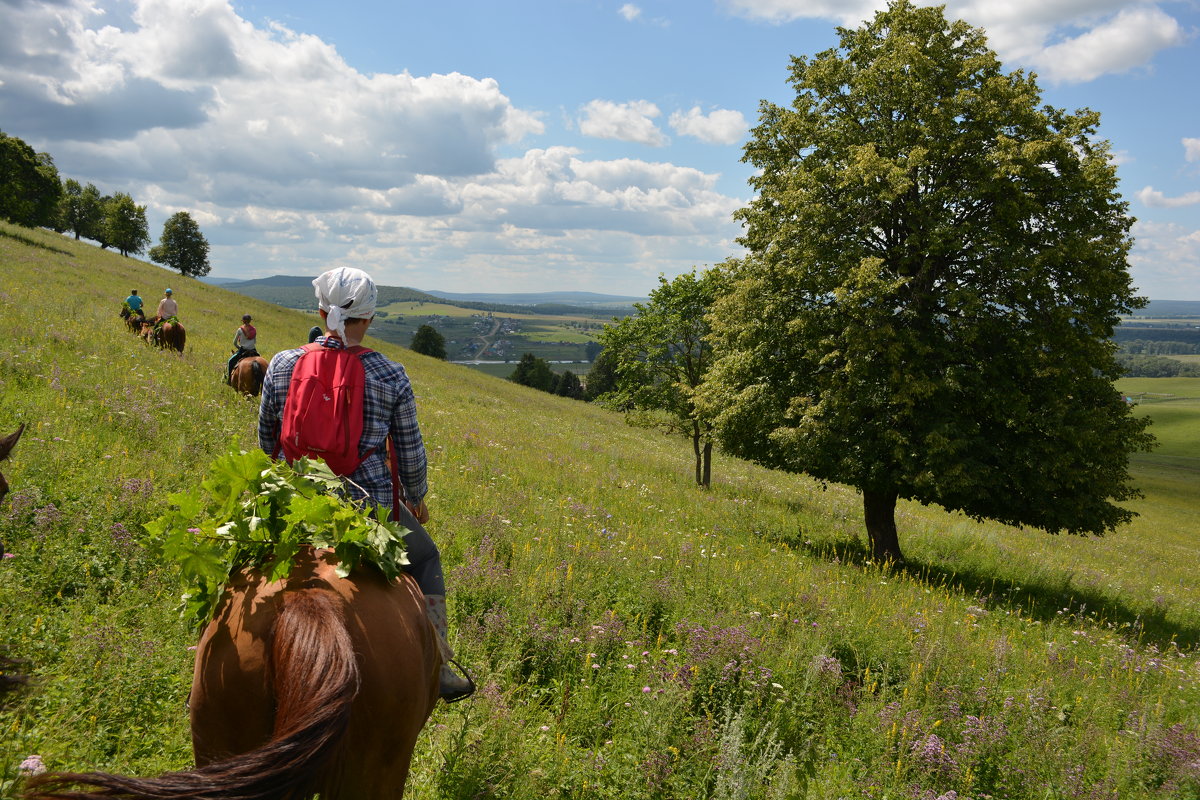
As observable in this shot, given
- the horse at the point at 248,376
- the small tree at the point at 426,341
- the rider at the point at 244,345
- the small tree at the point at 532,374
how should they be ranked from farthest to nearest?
the small tree at the point at 532,374
the small tree at the point at 426,341
the rider at the point at 244,345
the horse at the point at 248,376

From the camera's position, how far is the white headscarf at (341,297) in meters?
3.40

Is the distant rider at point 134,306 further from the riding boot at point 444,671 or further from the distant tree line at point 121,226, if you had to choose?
the distant tree line at point 121,226

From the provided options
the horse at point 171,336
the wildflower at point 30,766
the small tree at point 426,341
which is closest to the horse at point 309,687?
the wildflower at point 30,766

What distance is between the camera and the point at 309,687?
2.29m

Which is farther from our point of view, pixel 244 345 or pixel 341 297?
pixel 244 345

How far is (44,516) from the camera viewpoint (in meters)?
5.57

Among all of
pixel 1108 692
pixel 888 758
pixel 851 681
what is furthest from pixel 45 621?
pixel 1108 692

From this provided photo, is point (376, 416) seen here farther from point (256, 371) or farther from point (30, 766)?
point (256, 371)

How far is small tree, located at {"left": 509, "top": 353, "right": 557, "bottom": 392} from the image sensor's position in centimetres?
10125

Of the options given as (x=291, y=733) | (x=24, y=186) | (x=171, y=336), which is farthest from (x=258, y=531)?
(x=24, y=186)

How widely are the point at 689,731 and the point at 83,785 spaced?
4.21 meters

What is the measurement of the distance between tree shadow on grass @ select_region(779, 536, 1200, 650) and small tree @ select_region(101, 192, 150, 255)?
9865 cm

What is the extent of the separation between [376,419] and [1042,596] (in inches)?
559

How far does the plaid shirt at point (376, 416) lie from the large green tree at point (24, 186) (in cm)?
6521
